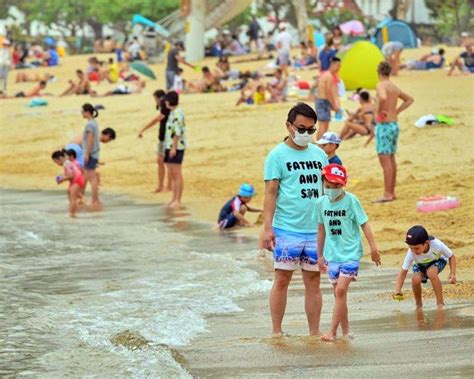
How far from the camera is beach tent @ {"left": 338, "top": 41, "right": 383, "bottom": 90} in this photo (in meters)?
27.1

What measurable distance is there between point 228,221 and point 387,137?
84.4 inches

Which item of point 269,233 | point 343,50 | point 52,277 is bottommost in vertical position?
point 52,277

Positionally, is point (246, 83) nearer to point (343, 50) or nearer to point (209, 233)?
point (343, 50)

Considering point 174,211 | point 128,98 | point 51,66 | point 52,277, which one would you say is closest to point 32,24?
point 51,66

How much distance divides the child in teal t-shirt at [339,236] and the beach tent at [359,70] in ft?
64.8

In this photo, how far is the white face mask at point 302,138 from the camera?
750 cm

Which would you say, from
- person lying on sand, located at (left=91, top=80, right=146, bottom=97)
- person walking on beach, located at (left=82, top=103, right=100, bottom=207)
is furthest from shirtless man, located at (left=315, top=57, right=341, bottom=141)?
person lying on sand, located at (left=91, top=80, right=146, bottom=97)

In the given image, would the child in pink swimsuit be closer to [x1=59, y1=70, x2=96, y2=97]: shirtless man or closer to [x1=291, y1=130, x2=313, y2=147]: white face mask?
[x1=291, y1=130, x2=313, y2=147]: white face mask

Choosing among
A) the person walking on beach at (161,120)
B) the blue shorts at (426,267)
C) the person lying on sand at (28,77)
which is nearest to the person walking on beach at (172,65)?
the person lying on sand at (28,77)

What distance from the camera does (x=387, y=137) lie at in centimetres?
1481

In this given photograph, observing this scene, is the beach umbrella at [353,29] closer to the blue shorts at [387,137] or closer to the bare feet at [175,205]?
the bare feet at [175,205]

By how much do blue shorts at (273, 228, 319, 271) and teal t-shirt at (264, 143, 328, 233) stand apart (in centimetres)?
4

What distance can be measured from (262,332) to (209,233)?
20.7 feet

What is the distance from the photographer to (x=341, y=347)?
7.28 m
